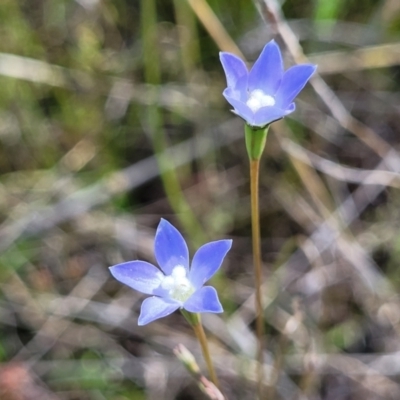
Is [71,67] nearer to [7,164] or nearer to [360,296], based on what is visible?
[7,164]

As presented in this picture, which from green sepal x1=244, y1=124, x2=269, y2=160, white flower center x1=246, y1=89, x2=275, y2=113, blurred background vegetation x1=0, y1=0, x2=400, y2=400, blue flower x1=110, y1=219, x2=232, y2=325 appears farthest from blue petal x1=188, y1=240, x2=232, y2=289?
blurred background vegetation x1=0, y1=0, x2=400, y2=400

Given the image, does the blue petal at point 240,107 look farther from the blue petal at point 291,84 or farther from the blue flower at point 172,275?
the blue flower at point 172,275

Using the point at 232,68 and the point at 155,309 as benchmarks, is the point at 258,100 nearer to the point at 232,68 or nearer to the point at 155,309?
the point at 232,68

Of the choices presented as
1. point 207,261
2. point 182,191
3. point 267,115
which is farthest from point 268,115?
point 182,191

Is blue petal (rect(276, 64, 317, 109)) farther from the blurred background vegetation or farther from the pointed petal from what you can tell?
the blurred background vegetation

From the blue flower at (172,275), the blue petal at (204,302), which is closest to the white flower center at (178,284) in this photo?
the blue flower at (172,275)

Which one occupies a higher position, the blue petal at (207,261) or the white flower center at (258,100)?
the white flower center at (258,100)

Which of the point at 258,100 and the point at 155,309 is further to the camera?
the point at 258,100
